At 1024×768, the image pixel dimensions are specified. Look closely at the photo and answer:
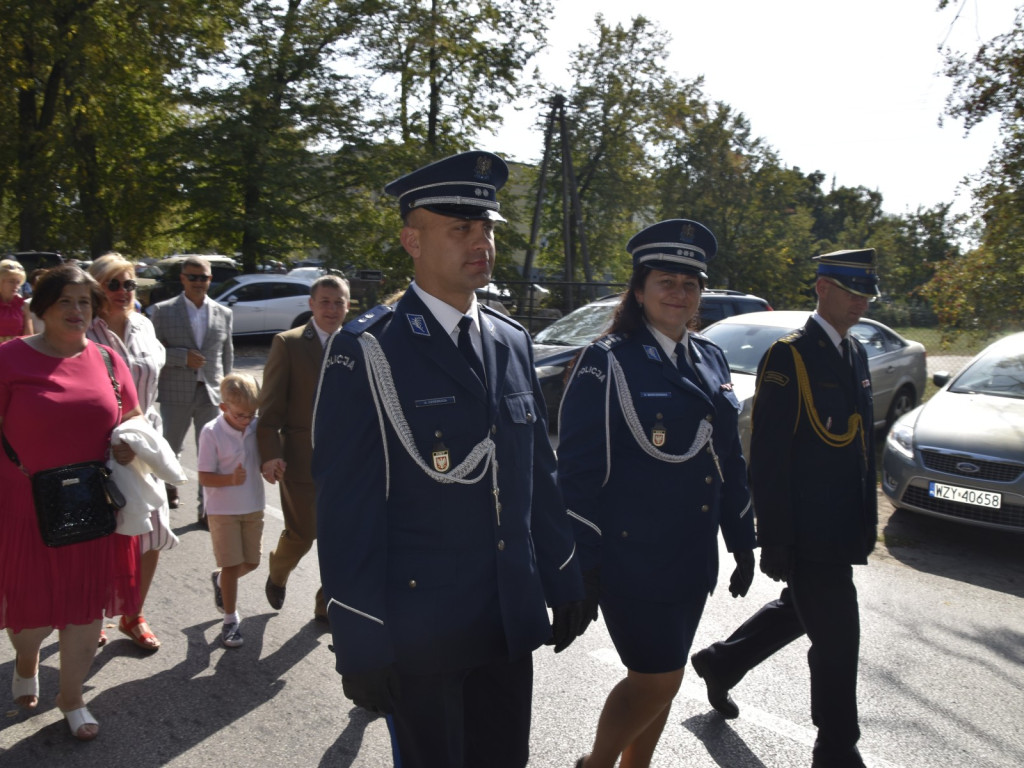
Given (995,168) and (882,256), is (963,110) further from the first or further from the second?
(882,256)

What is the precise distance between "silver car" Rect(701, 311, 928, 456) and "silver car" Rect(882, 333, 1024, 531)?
1.38 meters

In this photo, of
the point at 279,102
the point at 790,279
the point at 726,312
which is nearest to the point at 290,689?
the point at 726,312

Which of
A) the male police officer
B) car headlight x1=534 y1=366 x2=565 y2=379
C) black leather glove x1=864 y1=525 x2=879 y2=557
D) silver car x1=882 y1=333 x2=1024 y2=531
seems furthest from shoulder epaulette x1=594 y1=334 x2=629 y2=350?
car headlight x1=534 y1=366 x2=565 y2=379

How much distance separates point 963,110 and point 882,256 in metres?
27.9

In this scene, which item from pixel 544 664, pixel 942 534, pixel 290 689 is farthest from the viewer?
pixel 942 534

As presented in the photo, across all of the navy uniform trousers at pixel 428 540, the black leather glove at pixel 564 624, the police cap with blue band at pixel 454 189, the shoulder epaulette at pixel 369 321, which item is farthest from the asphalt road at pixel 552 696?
the police cap with blue band at pixel 454 189

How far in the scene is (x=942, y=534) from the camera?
742 centimetres

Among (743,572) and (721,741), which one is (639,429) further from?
(721,741)

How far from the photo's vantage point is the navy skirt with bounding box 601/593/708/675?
9.36 ft

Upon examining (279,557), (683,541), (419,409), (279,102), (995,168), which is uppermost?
(279,102)

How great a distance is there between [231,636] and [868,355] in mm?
8198

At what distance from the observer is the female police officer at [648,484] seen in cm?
289

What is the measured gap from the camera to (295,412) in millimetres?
4891

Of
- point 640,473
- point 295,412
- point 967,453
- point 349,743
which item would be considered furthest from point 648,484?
point 967,453
